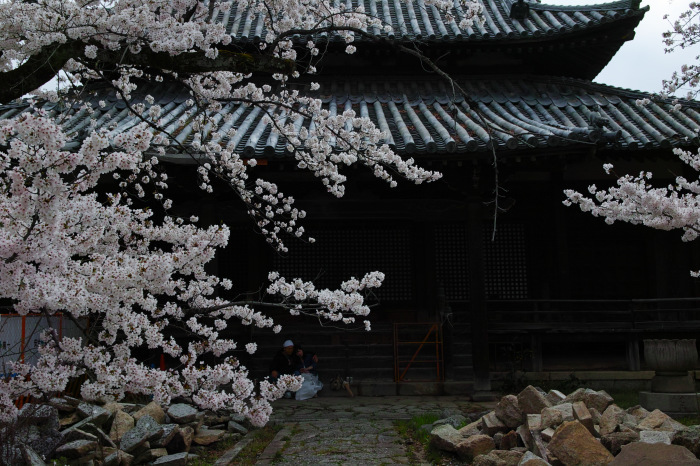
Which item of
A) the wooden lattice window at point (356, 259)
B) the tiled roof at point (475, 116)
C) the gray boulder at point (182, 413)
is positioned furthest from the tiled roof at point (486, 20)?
the gray boulder at point (182, 413)

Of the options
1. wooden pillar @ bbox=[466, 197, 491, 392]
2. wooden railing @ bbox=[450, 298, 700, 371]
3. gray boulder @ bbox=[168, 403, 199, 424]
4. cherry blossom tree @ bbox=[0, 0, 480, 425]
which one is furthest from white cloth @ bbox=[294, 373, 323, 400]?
cherry blossom tree @ bbox=[0, 0, 480, 425]

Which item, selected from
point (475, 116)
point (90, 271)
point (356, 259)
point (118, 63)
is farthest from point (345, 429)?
point (475, 116)

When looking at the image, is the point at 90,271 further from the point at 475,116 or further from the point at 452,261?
the point at 452,261

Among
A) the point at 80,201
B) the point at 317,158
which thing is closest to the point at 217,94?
the point at 317,158

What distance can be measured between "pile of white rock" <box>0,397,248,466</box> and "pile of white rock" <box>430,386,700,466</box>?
9.13 feet

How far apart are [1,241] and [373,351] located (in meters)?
8.18

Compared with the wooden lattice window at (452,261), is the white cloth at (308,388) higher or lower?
lower

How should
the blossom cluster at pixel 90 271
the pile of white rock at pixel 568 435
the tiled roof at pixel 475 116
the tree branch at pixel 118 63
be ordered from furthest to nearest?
the tiled roof at pixel 475 116 < the pile of white rock at pixel 568 435 < the tree branch at pixel 118 63 < the blossom cluster at pixel 90 271

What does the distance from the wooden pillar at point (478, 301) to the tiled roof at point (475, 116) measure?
1.37 metres

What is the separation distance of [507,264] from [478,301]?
97.1 inches

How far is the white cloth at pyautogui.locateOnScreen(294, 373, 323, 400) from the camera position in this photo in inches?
376

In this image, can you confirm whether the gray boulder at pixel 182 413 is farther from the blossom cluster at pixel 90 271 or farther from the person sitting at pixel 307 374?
the person sitting at pixel 307 374

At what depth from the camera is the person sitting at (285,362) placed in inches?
372

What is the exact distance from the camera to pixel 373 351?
10766 mm
